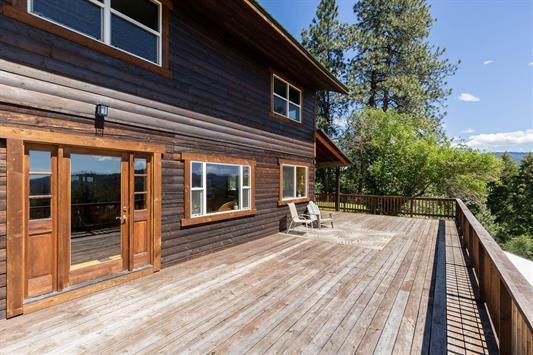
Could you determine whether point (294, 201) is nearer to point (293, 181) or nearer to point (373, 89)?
point (293, 181)

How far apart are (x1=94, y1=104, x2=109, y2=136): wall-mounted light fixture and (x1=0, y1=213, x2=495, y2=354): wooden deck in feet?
7.05

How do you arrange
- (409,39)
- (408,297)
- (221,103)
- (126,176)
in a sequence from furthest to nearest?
1. (409,39)
2. (221,103)
3. (126,176)
4. (408,297)

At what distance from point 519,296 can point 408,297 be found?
197 centimetres

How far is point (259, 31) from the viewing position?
5520 millimetres

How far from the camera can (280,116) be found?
7496mm

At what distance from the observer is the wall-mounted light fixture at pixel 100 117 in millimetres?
3469

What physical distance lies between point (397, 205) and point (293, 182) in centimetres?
634

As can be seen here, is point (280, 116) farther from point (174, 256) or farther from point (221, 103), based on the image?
point (174, 256)

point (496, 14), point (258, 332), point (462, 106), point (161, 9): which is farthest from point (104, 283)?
point (462, 106)

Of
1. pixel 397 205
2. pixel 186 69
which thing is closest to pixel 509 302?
pixel 186 69

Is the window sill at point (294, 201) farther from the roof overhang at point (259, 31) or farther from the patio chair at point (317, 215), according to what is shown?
the roof overhang at point (259, 31)

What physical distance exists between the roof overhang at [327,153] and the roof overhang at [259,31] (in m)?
2.43

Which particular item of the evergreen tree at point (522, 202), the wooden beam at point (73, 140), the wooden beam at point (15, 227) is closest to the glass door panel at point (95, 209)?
the wooden beam at point (73, 140)

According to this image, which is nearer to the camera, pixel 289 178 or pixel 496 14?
pixel 289 178
